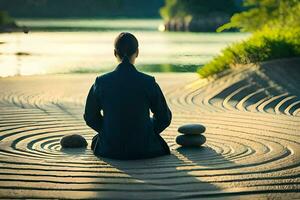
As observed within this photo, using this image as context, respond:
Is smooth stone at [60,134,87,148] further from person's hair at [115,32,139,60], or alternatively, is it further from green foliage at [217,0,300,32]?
green foliage at [217,0,300,32]

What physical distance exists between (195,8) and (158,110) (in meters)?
78.1

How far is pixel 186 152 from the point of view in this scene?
312 inches

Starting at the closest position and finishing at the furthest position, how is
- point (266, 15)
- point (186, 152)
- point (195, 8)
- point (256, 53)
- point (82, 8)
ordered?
point (186, 152)
point (256, 53)
point (266, 15)
point (195, 8)
point (82, 8)

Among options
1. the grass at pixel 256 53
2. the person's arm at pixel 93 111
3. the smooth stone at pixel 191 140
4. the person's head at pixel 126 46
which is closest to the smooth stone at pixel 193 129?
the smooth stone at pixel 191 140

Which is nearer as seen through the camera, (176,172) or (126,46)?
(176,172)

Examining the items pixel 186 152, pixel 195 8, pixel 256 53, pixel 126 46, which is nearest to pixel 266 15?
pixel 256 53

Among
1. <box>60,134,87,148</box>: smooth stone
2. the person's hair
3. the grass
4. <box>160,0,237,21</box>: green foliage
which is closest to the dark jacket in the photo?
the person's hair

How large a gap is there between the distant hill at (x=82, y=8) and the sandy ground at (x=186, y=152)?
112368 millimetres

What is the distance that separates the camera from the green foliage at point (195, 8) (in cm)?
8438

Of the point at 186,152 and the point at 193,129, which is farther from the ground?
the point at 193,129

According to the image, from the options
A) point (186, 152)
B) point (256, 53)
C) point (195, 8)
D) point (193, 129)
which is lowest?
point (186, 152)

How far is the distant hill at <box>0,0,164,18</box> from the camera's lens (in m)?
126

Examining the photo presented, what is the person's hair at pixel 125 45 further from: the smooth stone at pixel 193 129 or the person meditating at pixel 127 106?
the smooth stone at pixel 193 129

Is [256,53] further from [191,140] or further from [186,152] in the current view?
[186,152]
